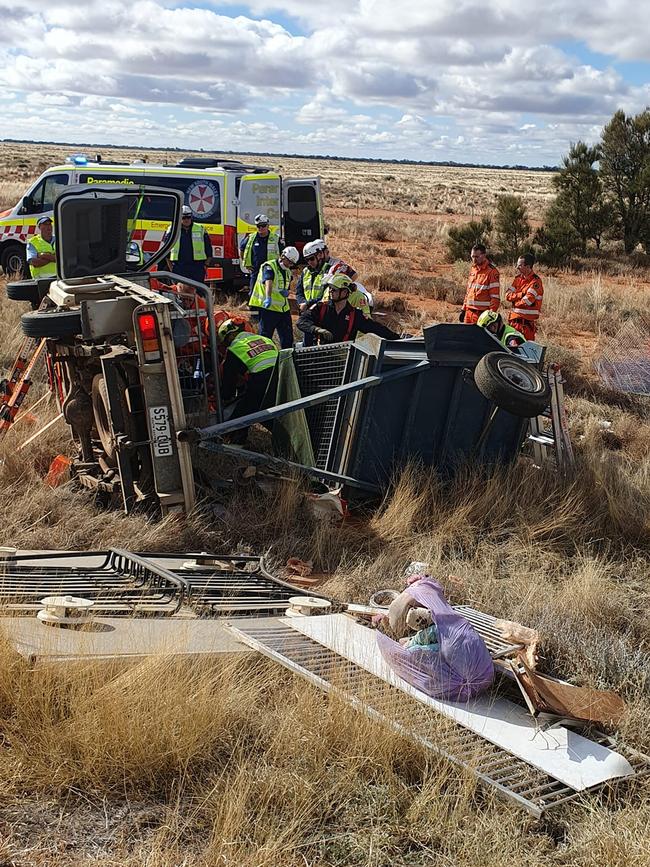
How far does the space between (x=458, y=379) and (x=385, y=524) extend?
4.26 ft

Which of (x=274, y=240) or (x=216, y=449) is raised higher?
(x=274, y=240)

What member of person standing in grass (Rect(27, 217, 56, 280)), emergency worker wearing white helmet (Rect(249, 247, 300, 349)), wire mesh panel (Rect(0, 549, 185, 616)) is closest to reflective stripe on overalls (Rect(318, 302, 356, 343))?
emergency worker wearing white helmet (Rect(249, 247, 300, 349))

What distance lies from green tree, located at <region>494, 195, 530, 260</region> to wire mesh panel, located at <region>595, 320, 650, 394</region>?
11425mm

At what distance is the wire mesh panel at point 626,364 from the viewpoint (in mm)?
11062

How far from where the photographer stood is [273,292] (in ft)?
34.4

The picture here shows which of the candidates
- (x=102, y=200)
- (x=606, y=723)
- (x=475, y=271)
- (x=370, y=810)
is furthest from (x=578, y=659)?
(x=475, y=271)

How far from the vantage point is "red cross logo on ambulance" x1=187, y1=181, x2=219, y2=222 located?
15.3 metres

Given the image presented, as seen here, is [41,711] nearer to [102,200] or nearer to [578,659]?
[578,659]

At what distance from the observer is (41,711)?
11.2ft

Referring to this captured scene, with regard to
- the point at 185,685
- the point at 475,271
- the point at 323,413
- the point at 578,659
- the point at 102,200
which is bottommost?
the point at 578,659

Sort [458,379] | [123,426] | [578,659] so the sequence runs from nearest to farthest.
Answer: [578,659] < [123,426] < [458,379]

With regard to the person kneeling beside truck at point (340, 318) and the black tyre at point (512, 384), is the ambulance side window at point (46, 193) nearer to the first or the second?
the person kneeling beside truck at point (340, 318)

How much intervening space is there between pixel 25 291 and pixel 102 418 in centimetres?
209

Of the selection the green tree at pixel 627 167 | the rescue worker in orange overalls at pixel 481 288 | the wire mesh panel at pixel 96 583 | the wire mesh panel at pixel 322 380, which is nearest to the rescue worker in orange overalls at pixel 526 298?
the rescue worker in orange overalls at pixel 481 288
